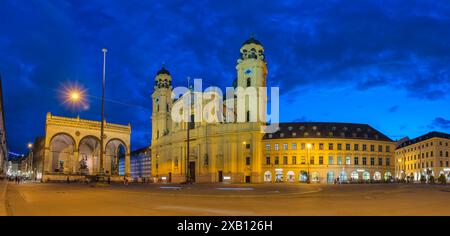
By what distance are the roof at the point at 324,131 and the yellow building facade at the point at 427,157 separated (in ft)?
69.1

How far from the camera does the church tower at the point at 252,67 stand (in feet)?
289

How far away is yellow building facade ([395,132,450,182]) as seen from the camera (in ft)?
347

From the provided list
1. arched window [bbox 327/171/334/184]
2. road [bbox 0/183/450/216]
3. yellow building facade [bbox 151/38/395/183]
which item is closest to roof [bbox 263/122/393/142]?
yellow building facade [bbox 151/38/395/183]

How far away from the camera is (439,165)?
347 feet

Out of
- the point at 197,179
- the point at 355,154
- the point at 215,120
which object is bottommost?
the point at 197,179

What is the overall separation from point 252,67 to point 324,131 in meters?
21.7

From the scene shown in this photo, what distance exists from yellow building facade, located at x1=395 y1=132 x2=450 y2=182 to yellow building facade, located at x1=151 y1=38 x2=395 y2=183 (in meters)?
21.2

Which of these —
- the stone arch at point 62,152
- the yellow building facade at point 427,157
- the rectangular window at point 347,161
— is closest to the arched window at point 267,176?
the rectangular window at point 347,161

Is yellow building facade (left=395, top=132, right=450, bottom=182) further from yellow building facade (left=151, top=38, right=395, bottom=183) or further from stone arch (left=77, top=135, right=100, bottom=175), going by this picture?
stone arch (left=77, top=135, right=100, bottom=175)

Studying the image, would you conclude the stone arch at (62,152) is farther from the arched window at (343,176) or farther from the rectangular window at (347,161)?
the rectangular window at (347,161)

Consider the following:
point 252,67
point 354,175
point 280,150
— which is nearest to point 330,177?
point 354,175
